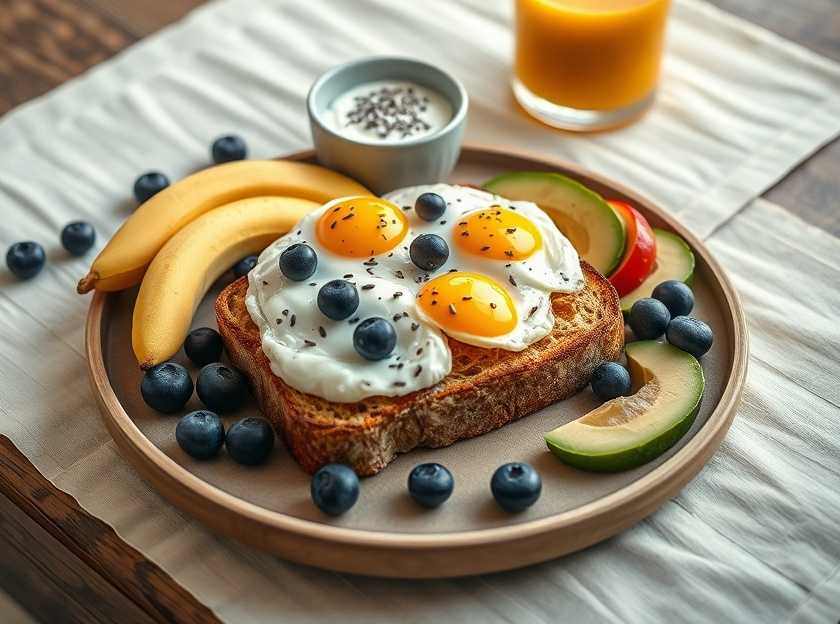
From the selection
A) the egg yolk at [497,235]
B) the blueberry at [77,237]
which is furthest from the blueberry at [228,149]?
the egg yolk at [497,235]

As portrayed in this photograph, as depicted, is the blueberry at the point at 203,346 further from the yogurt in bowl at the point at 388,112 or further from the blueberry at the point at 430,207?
the yogurt in bowl at the point at 388,112

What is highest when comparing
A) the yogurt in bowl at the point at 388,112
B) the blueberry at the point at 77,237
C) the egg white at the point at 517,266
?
the egg white at the point at 517,266

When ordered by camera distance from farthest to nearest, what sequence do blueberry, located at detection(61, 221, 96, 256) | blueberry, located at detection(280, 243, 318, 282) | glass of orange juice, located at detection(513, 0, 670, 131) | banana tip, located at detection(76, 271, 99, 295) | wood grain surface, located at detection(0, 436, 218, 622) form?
glass of orange juice, located at detection(513, 0, 670, 131) < blueberry, located at detection(61, 221, 96, 256) < banana tip, located at detection(76, 271, 99, 295) < blueberry, located at detection(280, 243, 318, 282) < wood grain surface, located at detection(0, 436, 218, 622)

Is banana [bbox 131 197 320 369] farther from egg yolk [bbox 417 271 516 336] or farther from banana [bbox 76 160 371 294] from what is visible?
egg yolk [bbox 417 271 516 336]


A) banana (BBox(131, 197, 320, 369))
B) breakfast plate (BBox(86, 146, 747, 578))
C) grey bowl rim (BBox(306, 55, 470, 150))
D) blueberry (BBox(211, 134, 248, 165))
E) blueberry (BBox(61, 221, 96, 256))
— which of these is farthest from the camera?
blueberry (BBox(211, 134, 248, 165))

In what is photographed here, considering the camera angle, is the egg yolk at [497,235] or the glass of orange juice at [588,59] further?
the glass of orange juice at [588,59]

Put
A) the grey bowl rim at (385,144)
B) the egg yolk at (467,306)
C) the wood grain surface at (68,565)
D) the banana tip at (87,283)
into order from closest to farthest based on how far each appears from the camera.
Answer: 1. the wood grain surface at (68,565)
2. the egg yolk at (467,306)
3. the banana tip at (87,283)
4. the grey bowl rim at (385,144)

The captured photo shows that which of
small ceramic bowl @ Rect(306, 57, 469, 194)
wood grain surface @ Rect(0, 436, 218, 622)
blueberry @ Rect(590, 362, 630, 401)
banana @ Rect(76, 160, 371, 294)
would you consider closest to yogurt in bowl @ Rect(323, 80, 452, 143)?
small ceramic bowl @ Rect(306, 57, 469, 194)

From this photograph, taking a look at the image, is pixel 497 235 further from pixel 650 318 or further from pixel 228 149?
pixel 228 149
